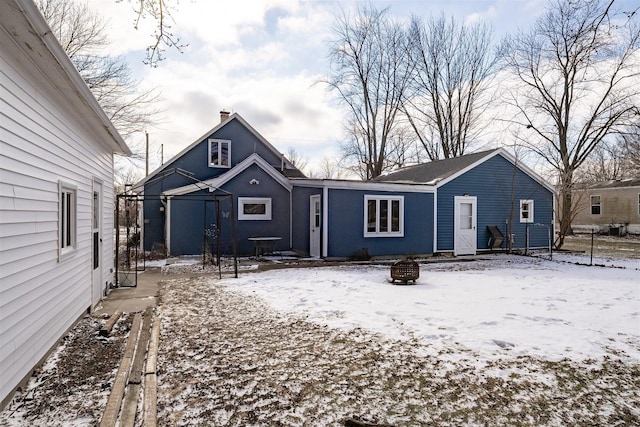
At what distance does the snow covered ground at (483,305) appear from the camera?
15.7 feet

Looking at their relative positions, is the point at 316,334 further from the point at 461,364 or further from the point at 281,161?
the point at 281,161

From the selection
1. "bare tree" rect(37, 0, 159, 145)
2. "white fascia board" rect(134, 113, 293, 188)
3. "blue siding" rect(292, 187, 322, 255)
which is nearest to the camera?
"blue siding" rect(292, 187, 322, 255)

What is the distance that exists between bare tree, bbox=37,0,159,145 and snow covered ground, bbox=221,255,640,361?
527 inches

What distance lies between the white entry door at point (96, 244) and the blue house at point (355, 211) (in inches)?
198

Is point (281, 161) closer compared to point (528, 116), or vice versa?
→ point (281, 161)

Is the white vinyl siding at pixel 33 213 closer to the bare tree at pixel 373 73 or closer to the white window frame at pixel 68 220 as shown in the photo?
the white window frame at pixel 68 220

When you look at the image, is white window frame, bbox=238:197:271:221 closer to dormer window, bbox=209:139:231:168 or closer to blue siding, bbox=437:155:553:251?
dormer window, bbox=209:139:231:168

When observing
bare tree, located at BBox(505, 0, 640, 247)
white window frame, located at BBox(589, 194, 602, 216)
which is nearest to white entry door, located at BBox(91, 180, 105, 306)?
bare tree, located at BBox(505, 0, 640, 247)

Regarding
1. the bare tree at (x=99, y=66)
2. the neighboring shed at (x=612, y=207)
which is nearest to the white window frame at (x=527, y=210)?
the neighboring shed at (x=612, y=207)

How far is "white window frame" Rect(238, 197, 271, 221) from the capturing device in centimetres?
1410

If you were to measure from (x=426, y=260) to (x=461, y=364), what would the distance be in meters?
9.38

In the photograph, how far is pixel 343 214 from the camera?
13.0m

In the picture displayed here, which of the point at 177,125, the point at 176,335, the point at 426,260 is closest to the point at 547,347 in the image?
the point at 176,335

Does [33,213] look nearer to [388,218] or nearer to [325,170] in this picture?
[388,218]
